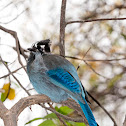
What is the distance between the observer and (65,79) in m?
1.83

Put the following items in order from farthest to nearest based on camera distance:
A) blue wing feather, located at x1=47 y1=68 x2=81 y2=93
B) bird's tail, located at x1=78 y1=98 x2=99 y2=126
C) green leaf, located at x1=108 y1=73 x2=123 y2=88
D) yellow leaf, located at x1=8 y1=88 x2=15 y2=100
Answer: green leaf, located at x1=108 y1=73 x2=123 y2=88
yellow leaf, located at x1=8 y1=88 x2=15 y2=100
blue wing feather, located at x1=47 y1=68 x2=81 y2=93
bird's tail, located at x1=78 y1=98 x2=99 y2=126

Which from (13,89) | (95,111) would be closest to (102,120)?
(95,111)

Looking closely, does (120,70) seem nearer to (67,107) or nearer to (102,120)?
(102,120)

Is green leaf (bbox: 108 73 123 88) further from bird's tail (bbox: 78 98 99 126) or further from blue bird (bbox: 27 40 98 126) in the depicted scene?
bird's tail (bbox: 78 98 99 126)

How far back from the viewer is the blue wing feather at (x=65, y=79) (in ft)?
5.92

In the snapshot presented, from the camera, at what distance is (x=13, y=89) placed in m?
2.47

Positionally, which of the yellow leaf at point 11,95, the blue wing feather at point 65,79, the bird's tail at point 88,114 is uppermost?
the yellow leaf at point 11,95

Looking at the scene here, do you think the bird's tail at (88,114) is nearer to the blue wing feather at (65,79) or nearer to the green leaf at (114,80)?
the blue wing feather at (65,79)

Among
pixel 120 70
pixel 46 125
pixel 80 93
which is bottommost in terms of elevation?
pixel 46 125

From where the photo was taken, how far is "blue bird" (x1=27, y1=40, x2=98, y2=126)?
1.82 m

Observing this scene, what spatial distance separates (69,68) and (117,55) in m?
1.69

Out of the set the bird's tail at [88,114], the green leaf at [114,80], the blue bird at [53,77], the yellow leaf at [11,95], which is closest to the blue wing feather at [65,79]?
the blue bird at [53,77]

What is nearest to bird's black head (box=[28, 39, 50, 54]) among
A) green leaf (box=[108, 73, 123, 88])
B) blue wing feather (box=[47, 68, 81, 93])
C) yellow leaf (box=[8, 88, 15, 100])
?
blue wing feather (box=[47, 68, 81, 93])

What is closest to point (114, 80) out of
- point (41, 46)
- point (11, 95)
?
point (11, 95)
